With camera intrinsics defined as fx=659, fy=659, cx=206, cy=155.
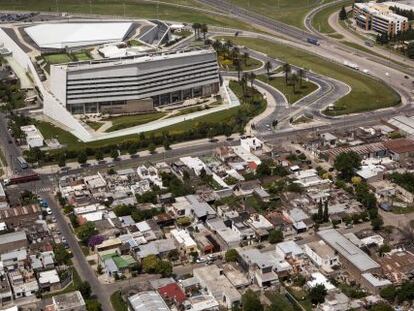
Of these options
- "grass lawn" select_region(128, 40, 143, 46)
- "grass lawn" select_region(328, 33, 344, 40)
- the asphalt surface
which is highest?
"grass lawn" select_region(128, 40, 143, 46)

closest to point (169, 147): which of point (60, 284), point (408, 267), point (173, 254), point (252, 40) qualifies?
point (173, 254)

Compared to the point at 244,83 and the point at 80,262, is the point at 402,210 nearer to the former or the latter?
the point at 80,262

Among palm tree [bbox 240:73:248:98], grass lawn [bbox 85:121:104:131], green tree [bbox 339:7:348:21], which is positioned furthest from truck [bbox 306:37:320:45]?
grass lawn [bbox 85:121:104:131]

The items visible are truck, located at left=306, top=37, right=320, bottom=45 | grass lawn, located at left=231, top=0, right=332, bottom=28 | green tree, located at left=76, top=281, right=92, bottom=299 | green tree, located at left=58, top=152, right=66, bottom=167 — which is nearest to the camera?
green tree, located at left=76, top=281, right=92, bottom=299

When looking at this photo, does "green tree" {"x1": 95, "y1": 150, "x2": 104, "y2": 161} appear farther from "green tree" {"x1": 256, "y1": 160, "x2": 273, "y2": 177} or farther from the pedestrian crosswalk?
"green tree" {"x1": 256, "y1": 160, "x2": 273, "y2": 177}

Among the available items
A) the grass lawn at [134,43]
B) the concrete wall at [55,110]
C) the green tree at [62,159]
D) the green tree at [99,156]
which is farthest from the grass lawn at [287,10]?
the green tree at [62,159]

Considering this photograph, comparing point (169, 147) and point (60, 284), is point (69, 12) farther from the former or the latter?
point (60, 284)

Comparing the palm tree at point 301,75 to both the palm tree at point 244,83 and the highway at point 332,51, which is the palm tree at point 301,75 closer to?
the palm tree at point 244,83

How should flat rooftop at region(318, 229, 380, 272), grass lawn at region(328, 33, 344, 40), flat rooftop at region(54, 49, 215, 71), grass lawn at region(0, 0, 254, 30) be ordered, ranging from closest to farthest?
flat rooftop at region(318, 229, 380, 272)
flat rooftop at region(54, 49, 215, 71)
grass lawn at region(328, 33, 344, 40)
grass lawn at region(0, 0, 254, 30)
